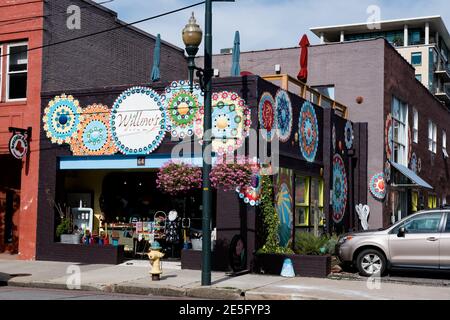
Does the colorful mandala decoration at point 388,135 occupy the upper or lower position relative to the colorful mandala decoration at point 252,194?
upper

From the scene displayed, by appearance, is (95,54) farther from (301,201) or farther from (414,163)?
(414,163)

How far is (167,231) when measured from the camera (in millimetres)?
18781

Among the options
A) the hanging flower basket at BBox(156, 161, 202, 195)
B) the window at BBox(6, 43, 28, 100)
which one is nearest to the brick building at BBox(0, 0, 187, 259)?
the window at BBox(6, 43, 28, 100)

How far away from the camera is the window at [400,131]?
91.2ft

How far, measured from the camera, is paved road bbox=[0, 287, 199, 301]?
1261cm

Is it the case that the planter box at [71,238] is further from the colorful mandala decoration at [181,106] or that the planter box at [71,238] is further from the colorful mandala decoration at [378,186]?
the colorful mandala decoration at [378,186]

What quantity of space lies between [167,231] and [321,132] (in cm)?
660

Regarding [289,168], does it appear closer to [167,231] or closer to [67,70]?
[167,231]

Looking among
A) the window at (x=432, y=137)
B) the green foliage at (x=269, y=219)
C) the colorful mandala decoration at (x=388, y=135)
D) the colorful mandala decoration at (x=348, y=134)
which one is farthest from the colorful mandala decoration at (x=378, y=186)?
the window at (x=432, y=137)

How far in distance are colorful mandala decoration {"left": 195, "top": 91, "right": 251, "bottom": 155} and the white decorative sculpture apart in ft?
33.2

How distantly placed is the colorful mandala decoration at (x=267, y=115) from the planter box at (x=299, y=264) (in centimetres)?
325

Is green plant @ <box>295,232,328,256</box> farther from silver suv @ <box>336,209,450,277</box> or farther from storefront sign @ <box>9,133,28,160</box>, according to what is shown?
storefront sign @ <box>9,133,28,160</box>
